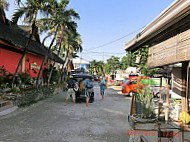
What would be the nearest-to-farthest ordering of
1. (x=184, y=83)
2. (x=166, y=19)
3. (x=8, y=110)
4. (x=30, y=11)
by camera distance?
(x=166, y=19), (x=184, y=83), (x=8, y=110), (x=30, y=11)

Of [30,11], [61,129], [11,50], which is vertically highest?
[30,11]

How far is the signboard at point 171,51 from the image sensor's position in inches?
128

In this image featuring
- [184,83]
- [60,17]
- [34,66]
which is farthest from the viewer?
[34,66]

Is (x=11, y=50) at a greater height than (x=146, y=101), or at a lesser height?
greater

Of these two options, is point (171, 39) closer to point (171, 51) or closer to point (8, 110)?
point (171, 51)

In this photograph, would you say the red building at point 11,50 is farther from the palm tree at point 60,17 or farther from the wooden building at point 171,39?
the wooden building at point 171,39

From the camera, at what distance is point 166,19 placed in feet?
9.23

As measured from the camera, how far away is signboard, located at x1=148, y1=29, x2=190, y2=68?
3.25m

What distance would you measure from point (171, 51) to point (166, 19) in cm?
118

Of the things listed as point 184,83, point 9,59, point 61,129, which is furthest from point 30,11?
point 184,83

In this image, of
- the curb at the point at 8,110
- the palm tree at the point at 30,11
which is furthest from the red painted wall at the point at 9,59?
the curb at the point at 8,110

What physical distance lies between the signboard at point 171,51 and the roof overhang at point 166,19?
64 cm

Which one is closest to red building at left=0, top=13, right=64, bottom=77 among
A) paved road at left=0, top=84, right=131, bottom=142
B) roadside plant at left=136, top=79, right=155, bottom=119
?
paved road at left=0, top=84, right=131, bottom=142

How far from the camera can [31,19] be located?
10.1 m
